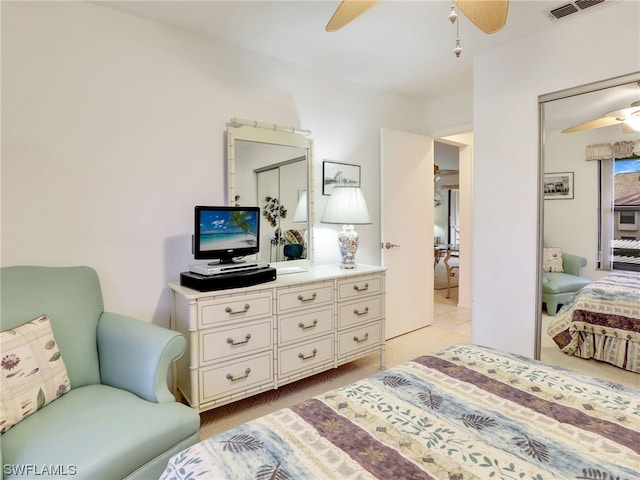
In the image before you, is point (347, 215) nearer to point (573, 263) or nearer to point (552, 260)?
point (552, 260)

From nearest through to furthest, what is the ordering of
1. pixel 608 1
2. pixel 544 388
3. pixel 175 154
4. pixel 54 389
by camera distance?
pixel 544 388, pixel 54 389, pixel 608 1, pixel 175 154

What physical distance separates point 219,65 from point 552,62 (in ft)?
7.74

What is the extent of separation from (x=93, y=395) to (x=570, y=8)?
342 centimetres

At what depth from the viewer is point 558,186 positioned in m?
2.52

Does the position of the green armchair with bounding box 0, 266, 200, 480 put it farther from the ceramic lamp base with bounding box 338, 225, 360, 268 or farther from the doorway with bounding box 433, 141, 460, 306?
the doorway with bounding box 433, 141, 460, 306

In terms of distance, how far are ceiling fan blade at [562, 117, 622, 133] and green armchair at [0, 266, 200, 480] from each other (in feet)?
9.30

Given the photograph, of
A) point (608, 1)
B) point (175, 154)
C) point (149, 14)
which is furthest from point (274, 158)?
point (608, 1)

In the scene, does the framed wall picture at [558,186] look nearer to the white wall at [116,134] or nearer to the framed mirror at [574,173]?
the framed mirror at [574,173]

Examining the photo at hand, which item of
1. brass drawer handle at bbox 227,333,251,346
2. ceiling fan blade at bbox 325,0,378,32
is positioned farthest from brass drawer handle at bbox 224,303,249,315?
ceiling fan blade at bbox 325,0,378,32

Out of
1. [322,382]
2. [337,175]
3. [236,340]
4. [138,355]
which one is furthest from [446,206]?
[138,355]

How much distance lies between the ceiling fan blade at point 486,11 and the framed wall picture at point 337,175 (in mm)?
1693

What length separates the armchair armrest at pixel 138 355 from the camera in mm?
Answer: 1580

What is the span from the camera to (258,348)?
220 centimetres

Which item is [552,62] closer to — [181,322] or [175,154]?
[175,154]
